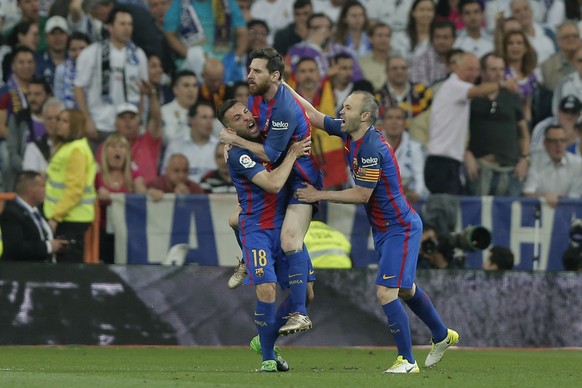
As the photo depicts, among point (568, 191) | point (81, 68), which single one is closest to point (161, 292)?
point (81, 68)

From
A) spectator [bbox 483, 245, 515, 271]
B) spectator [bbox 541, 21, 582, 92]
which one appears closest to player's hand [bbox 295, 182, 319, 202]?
spectator [bbox 483, 245, 515, 271]

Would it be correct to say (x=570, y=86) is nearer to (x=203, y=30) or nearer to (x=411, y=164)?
(x=411, y=164)

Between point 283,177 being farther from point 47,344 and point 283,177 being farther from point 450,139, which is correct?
point 450,139

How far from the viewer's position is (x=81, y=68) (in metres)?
16.8

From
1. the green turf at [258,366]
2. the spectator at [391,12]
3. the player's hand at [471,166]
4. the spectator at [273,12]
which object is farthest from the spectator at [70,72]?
the player's hand at [471,166]

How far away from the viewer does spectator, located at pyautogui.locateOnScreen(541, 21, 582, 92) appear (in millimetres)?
18641

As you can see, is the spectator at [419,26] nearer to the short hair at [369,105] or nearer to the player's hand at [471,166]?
the player's hand at [471,166]

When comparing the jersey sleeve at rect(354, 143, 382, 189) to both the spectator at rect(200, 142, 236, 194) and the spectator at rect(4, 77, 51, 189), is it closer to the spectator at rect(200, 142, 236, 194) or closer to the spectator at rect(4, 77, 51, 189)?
the spectator at rect(200, 142, 236, 194)

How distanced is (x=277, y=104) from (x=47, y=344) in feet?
16.4

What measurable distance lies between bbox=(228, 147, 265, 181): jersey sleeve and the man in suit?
15.3 feet

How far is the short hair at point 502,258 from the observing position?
1552 cm

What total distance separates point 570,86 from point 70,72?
6.88 m

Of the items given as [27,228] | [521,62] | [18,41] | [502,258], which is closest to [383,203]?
[502,258]

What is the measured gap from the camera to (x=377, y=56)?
18438 millimetres
